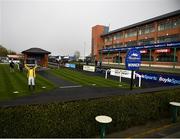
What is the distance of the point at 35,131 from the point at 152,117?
17.6 feet

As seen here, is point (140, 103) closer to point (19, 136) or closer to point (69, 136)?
point (69, 136)

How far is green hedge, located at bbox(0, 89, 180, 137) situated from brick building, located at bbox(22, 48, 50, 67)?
124 feet

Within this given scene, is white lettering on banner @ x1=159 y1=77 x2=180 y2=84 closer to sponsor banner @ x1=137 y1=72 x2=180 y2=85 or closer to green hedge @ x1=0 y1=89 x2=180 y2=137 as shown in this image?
sponsor banner @ x1=137 y1=72 x2=180 y2=85

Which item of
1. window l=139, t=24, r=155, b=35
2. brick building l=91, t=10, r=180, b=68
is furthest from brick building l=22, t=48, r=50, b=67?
window l=139, t=24, r=155, b=35

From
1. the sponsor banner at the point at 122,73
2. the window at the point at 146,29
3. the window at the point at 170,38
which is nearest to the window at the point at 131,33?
the window at the point at 146,29

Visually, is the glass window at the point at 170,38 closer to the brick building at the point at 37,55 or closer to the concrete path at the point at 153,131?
the brick building at the point at 37,55

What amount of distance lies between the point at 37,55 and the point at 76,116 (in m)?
40.4

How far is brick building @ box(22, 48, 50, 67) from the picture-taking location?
139 feet

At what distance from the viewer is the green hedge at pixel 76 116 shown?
17.5 ft

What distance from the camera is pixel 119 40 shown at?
73.4 m

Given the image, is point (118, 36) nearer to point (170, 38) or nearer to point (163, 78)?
point (170, 38)

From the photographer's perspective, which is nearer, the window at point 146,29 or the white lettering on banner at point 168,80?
the white lettering on banner at point 168,80

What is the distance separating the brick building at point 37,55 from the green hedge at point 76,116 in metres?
37.8

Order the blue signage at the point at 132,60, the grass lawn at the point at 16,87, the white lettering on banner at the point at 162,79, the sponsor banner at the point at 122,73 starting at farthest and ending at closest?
the sponsor banner at the point at 122,73, the white lettering on banner at the point at 162,79, the grass lawn at the point at 16,87, the blue signage at the point at 132,60
